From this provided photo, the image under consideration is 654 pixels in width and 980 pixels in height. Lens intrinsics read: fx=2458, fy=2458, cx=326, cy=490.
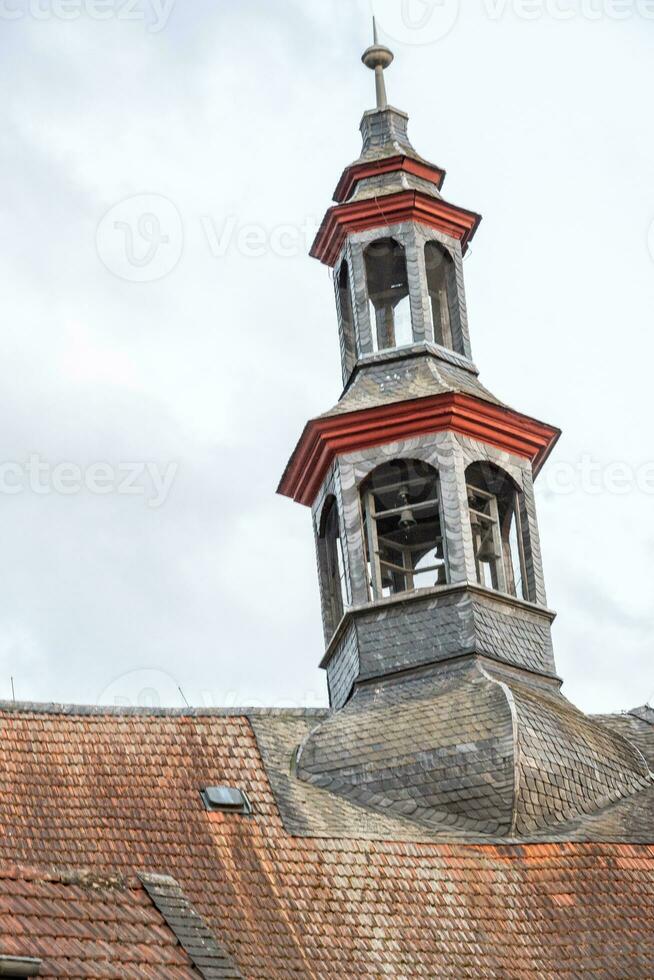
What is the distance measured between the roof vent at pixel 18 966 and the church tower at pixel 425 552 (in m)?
7.11

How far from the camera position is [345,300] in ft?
125

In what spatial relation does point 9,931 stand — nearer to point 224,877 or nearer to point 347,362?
point 224,877

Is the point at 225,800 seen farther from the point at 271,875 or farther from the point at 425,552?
the point at 425,552

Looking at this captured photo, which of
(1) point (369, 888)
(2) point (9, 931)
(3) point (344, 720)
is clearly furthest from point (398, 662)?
(2) point (9, 931)

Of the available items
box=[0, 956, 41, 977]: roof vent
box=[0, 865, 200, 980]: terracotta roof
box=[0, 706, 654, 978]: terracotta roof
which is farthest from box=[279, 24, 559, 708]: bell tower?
box=[0, 956, 41, 977]: roof vent

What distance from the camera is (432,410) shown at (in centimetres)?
3478

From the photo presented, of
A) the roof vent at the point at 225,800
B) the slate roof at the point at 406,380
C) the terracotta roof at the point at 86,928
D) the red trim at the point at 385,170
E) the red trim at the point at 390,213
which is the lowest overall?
the terracotta roof at the point at 86,928

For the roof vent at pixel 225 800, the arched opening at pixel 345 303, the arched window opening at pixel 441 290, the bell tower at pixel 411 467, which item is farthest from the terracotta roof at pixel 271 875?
the arched window opening at pixel 441 290

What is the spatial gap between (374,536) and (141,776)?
644 cm

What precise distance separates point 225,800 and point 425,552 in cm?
723

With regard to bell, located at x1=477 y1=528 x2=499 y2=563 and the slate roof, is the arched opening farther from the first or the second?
bell, located at x1=477 y1=528 x2=499 y2=563

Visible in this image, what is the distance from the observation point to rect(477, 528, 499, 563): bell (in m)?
35.2

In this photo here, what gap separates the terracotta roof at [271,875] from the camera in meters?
26.6

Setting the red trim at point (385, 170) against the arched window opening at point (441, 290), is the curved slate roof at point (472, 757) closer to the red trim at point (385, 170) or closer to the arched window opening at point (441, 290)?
the arched window opening at point (441, 290)
